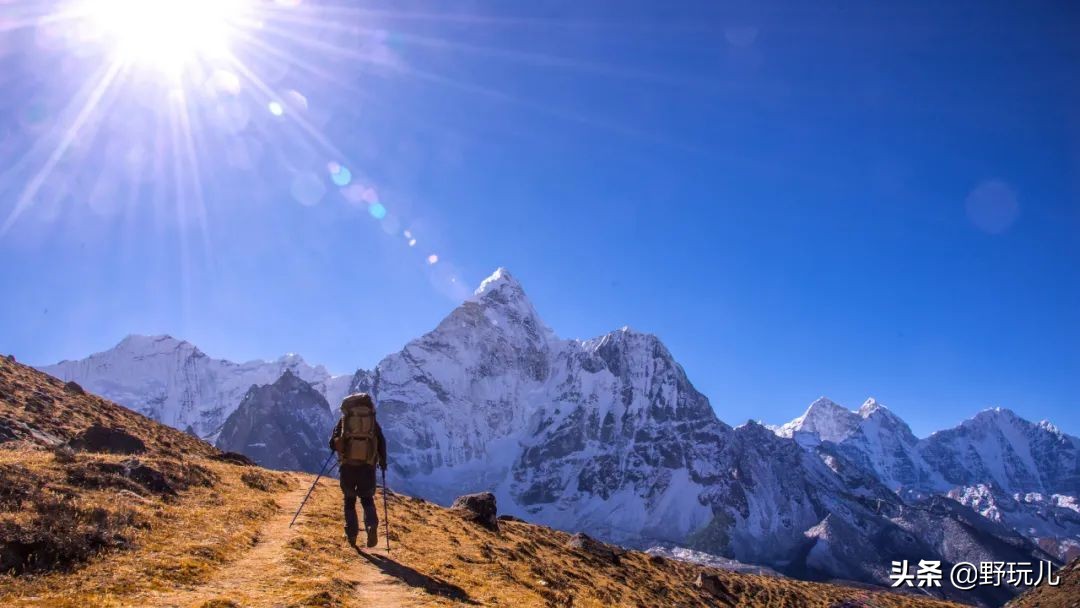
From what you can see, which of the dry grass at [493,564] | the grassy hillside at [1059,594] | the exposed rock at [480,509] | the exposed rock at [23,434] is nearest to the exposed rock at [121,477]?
the dry grass at [493,564]

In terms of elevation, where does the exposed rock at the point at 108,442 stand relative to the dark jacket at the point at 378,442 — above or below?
below

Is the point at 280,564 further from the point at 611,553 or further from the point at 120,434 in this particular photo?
the point at 611,553

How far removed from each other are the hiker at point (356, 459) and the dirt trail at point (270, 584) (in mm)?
851

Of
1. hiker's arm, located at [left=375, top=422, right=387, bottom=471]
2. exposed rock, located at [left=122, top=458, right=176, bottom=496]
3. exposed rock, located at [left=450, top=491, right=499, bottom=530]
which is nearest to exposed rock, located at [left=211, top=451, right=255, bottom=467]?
exposed rock, located at [left=450, top=491, right=499, bottom=530]

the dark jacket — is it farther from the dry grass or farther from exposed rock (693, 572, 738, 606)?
exposed rock (693, 572, 738, 606)

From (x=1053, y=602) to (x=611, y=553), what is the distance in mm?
30875

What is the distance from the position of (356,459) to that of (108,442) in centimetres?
1375

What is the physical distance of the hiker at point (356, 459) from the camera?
49.2ft

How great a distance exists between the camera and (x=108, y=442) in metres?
22.4

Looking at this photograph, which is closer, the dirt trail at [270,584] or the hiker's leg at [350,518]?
the dirt trail at [270,584]

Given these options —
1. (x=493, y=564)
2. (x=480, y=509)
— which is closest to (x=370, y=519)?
(x=493, y=564)

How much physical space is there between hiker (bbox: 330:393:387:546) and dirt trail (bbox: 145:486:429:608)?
85cm

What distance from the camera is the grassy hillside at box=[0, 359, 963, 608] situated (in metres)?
9.67

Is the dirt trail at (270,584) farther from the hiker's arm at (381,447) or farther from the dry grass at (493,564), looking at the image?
the hiker's arm at (381,447)
